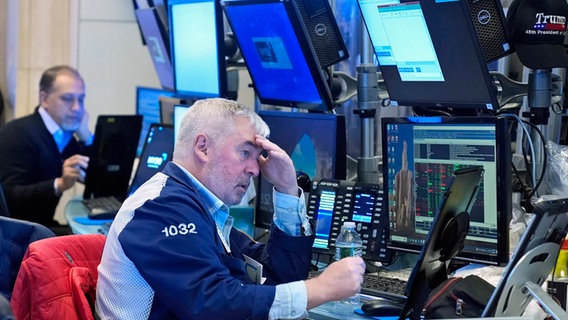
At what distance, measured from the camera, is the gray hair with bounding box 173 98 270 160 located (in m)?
2.48

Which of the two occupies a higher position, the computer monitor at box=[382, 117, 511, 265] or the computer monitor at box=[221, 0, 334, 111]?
the computer monitor at box=[221, 0, 334, 111]

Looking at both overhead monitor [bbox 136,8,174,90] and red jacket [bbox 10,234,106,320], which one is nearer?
red jacket [bbox 10,234,106,320]

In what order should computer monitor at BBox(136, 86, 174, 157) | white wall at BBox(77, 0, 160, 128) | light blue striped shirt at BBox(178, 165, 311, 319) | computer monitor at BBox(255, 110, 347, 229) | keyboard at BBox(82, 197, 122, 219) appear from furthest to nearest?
white wall at BBox(77, 0, 160, 128), computer monitor at BBox(136, 86, 174, 157), keyboard at BBox(82, 197, 122, 219), computer monitor at BBox(255, 110, 347, 229), light blue striped shirt at BBox(178, 165, 311, 319)

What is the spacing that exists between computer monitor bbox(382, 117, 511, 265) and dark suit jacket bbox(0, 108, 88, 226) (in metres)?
2.45

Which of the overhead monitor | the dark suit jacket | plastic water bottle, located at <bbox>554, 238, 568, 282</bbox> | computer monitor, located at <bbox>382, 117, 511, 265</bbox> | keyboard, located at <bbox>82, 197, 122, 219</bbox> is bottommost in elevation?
keyboard, located at <bbox>82, 197, 122, 219</bbox>

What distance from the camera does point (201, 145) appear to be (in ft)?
8.13

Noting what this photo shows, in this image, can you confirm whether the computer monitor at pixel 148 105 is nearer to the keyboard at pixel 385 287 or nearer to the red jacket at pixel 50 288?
the keyboard at pixel 385 287

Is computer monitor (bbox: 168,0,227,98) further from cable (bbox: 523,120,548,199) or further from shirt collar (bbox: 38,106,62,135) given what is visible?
cable (bbox: 523,120,548,199)

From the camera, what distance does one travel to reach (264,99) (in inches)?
145

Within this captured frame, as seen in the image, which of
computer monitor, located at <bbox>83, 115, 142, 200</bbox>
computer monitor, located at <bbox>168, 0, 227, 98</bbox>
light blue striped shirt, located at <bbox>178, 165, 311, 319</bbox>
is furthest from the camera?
computer monitor, located at <bbox>83, 115, 142, 200</bbox>

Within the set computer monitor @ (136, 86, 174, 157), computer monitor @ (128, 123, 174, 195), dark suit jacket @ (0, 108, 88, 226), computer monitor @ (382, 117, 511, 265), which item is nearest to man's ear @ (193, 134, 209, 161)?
computer monitor @ (382, 117, 511, 265)

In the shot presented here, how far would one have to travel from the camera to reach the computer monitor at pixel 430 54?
→ 2662 mm

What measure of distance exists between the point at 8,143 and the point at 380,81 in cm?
240

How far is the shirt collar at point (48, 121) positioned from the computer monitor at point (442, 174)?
2.71 meters
